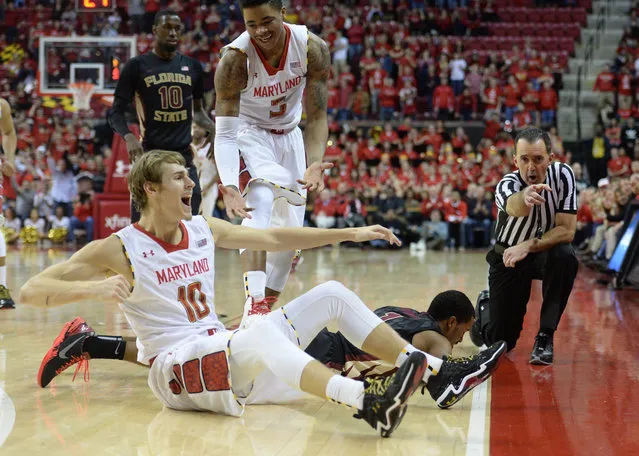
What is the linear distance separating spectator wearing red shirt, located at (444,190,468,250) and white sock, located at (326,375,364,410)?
13840 mm

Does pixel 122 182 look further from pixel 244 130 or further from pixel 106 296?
pixel 106 296

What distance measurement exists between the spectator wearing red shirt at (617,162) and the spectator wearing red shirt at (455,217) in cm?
280

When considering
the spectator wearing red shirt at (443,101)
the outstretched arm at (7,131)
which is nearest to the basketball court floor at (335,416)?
the outstretched arm at (7,131)

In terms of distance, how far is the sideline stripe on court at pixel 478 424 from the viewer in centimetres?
358

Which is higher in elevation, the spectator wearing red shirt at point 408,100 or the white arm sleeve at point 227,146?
the white arm sleeve at point 227,146

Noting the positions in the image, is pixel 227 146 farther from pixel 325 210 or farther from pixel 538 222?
pixel 325 210

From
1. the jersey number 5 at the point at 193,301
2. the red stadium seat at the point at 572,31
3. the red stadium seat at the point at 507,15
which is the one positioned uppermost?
the red stadium seat at the point at 507,15

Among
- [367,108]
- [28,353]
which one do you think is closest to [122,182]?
[367,108]

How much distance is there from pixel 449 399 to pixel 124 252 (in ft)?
5.42

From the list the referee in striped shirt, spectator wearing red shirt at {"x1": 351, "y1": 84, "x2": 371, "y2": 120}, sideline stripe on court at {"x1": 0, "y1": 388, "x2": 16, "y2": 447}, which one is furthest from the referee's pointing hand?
spectator wearing red shirt at {"x1": 351, "y1": 84, "x2": 371, "y2": 120}

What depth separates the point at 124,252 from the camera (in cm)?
409

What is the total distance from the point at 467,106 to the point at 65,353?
55.9 feet

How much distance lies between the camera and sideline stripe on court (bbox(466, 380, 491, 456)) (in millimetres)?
3580

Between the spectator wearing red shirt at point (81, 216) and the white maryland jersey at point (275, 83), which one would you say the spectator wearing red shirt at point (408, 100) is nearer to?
the spectator wearing red shirt at point (81, 216)
